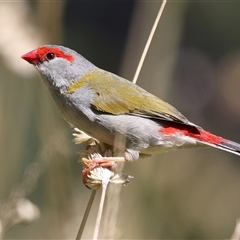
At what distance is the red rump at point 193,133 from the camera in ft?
10.2

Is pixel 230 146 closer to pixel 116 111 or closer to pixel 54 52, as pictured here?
pixel 116 111

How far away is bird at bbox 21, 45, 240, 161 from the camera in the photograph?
3039mm

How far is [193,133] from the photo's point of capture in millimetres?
3182

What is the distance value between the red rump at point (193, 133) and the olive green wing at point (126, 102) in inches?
3.3

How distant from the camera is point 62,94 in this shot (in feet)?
10.2

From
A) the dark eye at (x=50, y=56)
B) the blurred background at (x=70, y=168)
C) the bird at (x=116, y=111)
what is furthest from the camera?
the dark eye at (x=50, y=56)

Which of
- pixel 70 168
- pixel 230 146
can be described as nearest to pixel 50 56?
pixel 70 168

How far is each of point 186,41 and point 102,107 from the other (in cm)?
359

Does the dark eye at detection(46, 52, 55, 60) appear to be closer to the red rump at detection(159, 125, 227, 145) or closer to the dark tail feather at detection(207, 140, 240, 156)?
the red rump at detection(159, 125, 227, 145)

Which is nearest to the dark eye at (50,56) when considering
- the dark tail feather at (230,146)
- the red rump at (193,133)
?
the red rump at (193,133)

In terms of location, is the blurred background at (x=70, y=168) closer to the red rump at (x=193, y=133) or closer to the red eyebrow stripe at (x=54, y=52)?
the red eyebrow stripe at (x=54, y=52)

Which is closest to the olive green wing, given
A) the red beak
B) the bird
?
the bird

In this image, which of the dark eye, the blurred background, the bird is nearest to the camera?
the blurred background

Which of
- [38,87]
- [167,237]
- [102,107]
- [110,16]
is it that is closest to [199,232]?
[167,237]
